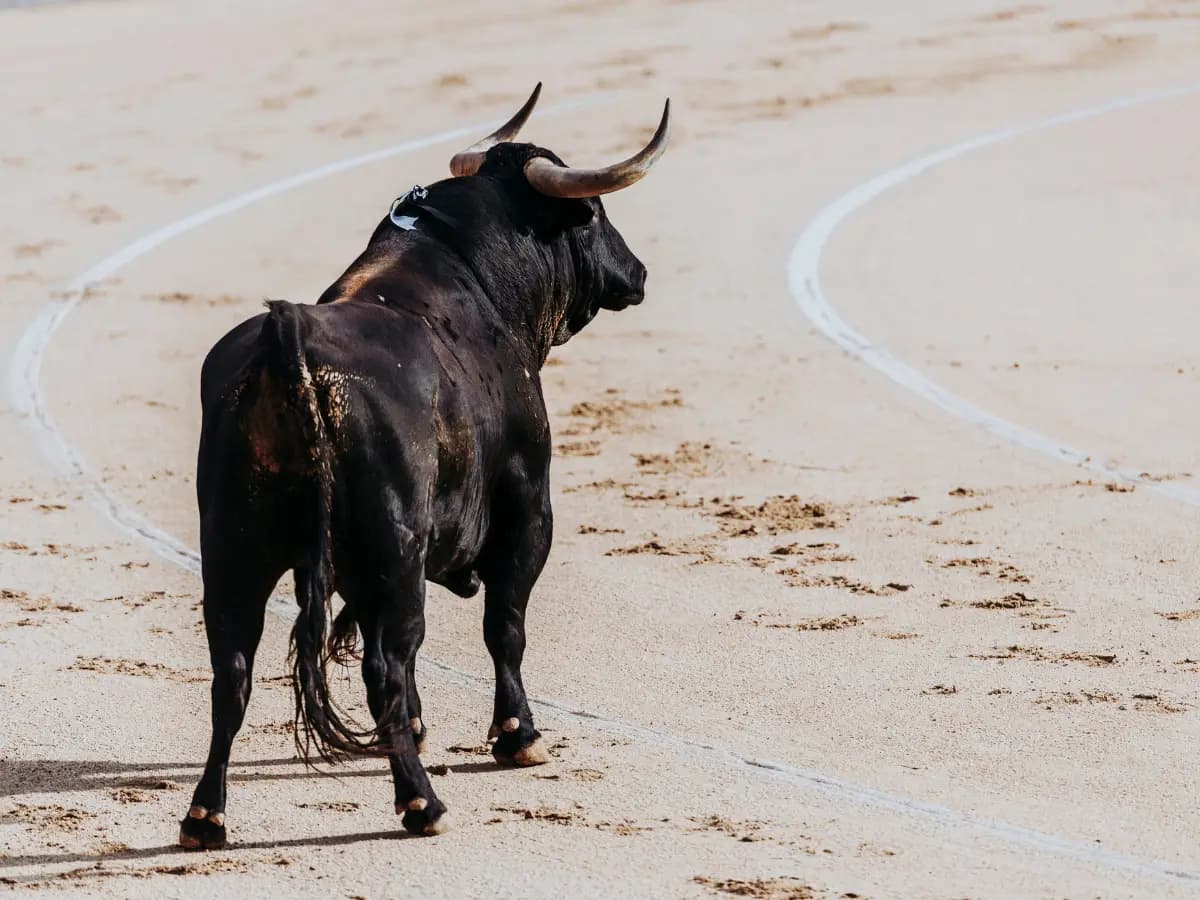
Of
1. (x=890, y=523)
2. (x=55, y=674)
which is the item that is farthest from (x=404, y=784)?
(x=890, y=523)

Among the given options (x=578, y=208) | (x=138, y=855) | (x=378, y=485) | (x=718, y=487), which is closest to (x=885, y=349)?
(x=718, y=487)

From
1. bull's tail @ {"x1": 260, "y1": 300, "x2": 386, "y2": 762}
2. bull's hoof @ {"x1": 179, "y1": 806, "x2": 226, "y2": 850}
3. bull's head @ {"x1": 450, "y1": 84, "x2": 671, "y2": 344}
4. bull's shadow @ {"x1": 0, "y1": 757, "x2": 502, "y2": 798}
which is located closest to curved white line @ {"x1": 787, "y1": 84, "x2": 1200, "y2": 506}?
bull's head @ {"x1": 450, "y1": 84, "x2": 671, "y2": 344}

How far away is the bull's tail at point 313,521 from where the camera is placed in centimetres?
512

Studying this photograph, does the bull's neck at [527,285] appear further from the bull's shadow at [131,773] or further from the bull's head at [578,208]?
the bull's shadow at [131,773]

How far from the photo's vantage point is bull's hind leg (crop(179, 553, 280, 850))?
529 cm

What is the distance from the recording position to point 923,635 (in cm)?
762

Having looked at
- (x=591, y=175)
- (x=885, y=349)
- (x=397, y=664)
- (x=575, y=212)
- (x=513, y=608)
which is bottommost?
(x=885, y=349)

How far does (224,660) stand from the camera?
209 inches

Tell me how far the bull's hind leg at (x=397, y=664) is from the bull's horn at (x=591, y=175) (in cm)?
157

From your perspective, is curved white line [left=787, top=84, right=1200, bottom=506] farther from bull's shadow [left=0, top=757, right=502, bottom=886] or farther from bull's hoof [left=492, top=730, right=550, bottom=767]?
bull's shadow [left=0, top=757, right=502, bottom=886]

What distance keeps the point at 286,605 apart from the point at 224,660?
275 cm

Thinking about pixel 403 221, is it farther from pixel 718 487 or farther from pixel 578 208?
pixel 718 487

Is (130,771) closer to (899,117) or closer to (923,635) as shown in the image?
(923,635)

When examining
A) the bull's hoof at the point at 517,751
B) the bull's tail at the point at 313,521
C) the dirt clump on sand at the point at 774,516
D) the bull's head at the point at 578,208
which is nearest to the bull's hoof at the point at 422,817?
the bull's tail at the point at 313,521
